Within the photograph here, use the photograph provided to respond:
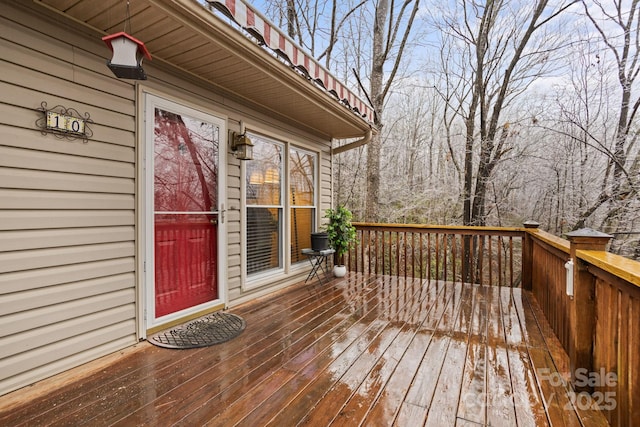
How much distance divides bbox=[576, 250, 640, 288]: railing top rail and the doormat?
2.60 meters

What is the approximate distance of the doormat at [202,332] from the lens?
2.47 metres

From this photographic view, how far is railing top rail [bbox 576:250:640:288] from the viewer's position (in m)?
1.26

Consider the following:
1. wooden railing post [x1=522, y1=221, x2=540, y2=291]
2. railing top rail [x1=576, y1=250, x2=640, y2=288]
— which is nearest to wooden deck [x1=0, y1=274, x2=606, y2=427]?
railing top rail [x1=576, y1=250, x2=640, y2=288]

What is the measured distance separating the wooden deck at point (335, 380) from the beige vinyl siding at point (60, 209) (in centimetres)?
27

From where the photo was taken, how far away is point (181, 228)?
9.34 ft

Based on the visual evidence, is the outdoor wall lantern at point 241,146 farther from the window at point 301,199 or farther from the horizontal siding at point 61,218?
the horizontal siding at point 61,218

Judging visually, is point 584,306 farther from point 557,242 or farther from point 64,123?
point 64,123

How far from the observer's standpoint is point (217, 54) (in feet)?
8.14

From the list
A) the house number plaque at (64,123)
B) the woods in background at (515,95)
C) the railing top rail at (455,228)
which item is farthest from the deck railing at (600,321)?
the woods in background at (515,95)

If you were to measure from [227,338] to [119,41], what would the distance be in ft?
7.54

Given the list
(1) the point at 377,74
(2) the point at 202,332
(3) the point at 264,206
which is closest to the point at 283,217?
(3) the point at 264,206

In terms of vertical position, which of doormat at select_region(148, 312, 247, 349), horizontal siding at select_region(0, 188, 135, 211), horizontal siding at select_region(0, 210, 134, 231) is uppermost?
horizontal siding at select_region(0, 188, 135, 211)

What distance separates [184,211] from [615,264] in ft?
10.2

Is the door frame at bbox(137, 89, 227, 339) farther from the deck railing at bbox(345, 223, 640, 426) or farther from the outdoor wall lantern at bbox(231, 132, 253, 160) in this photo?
the deck railing at bbox(345, 223, 640, 426)
